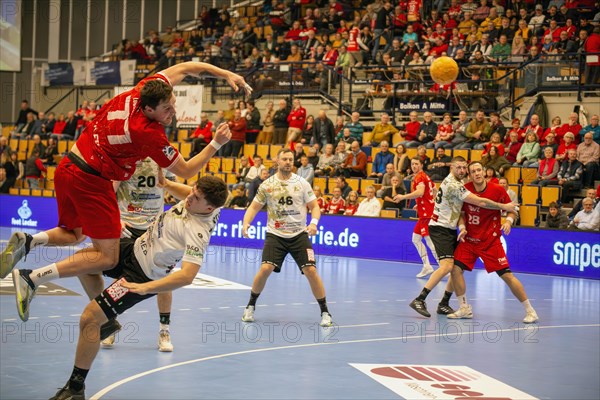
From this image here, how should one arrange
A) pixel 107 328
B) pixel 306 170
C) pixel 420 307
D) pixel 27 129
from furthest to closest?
pixel 27 129 → pixel 306 170 → pixel 420 307 → pixel 107 328

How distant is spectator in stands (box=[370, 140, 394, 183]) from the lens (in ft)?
68.0

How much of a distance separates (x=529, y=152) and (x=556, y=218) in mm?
2300


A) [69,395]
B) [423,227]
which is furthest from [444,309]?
[69,395]

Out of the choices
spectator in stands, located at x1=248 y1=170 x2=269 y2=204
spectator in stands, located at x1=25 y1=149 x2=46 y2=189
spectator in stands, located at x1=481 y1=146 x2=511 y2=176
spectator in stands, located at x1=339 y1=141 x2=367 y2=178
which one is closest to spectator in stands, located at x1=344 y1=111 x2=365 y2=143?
spectator in stands, located at x1=339 y1=141 x2=367 y2=178

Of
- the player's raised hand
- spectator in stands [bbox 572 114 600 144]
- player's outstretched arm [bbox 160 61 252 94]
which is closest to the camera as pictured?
the player's raised hand

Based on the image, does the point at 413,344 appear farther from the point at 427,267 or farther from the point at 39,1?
the point at 39,1

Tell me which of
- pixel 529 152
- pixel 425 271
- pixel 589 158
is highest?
pixel 529 152

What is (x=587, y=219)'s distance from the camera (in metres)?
16.8

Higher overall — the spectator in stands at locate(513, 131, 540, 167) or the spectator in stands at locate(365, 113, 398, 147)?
the spectator in stands at locate(365, 113, 398, 147)

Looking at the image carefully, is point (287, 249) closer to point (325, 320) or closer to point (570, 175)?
point (325, 320)

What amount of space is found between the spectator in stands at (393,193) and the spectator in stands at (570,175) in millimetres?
3384

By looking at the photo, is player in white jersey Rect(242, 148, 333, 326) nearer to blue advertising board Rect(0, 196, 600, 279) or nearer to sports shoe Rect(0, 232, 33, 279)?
sports shoe Rect(0, 232, 33, 279)

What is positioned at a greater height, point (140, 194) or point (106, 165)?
point (106, 165)

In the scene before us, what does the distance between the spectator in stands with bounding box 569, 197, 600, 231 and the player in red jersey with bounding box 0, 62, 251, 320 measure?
11.5 metres
